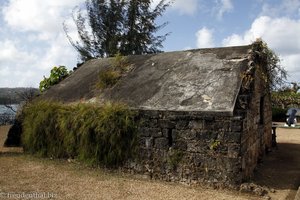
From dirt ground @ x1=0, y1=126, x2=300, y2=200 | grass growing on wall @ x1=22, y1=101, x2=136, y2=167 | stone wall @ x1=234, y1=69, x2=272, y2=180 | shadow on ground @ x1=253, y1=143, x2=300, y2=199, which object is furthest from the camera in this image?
grass growing on wall @ x1=22, y1=101, x2=136, y2=167

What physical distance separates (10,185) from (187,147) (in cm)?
412

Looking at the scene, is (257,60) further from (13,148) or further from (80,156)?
(13,148)

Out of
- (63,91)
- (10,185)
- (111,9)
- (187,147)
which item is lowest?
(10,185)

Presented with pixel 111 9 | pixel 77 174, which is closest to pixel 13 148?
pixel 77 174

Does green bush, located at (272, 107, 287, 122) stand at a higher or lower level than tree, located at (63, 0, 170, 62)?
lower

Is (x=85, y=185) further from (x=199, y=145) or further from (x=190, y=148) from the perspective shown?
(x=199, y=145)

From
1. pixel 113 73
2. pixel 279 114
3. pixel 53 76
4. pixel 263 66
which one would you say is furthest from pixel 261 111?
pixel 279 114

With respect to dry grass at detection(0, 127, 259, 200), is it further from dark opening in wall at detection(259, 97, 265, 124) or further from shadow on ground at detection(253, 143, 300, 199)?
dark opening in wall at detection(259, 97, 265, 124)

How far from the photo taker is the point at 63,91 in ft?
37.7

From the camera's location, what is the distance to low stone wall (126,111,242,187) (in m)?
7.01

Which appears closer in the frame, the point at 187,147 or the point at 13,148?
the point at 187,147

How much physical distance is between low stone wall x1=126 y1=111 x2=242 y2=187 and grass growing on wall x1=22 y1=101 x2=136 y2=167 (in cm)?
44

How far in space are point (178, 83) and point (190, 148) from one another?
2.06 meters

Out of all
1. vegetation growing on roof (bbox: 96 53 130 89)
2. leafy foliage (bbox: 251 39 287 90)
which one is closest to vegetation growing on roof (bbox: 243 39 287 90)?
leafy foliage (bbox: 251 39 287 90)
